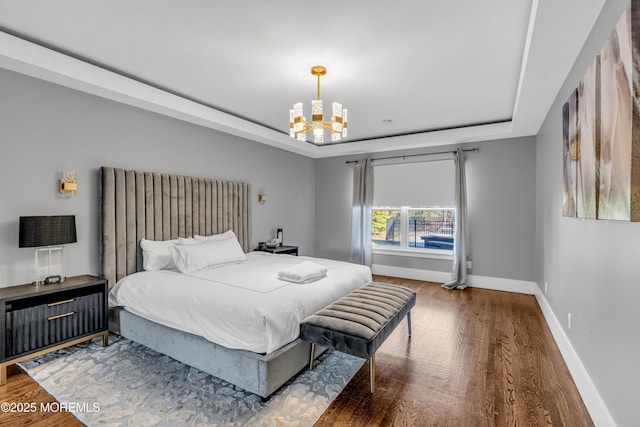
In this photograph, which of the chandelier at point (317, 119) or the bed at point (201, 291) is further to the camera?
the chandelier at point (317, 119)

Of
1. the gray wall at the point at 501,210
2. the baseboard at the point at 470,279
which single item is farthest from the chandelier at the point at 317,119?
the baseboard at the point at 470,279

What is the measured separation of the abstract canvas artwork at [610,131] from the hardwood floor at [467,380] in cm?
134

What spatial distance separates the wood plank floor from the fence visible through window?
2.19 meters

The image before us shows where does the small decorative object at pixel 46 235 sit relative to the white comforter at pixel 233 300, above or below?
above

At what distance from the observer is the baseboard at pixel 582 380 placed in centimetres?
182

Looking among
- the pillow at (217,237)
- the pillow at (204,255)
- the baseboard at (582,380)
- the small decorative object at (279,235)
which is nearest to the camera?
the baseboard at (582,380)

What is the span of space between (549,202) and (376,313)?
2660 millimetres

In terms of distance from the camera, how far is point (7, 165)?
271 centimetres

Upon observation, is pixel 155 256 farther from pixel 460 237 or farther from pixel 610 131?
pixel 460 237

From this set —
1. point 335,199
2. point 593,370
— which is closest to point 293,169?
point 335,199

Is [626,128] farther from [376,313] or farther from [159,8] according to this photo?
[159,8]

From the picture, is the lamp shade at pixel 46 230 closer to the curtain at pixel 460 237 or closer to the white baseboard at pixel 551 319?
the white baseboard at pixel 551 319

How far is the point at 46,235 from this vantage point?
2.70 meters

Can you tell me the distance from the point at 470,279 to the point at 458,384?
3.29m
